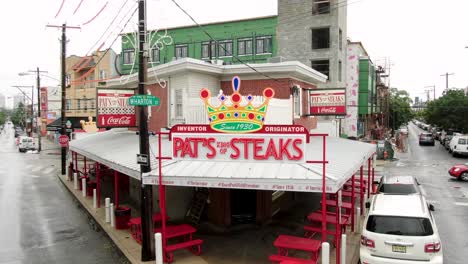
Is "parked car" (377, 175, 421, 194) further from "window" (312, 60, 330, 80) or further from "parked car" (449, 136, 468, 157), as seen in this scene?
"parked car" (449, 136, 468, 157)

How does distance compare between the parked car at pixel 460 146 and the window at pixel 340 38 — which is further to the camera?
the parked car at pixel 460 146

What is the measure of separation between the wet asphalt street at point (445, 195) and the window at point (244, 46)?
2081 centimetres

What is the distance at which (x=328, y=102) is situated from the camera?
19.1m

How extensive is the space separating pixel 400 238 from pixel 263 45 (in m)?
40.0

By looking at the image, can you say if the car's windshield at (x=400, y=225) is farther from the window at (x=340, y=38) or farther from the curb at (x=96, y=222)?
the window at (x=340, y=38)

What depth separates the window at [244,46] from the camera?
Answer: 48.1 metres

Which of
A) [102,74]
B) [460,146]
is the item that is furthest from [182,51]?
[460,146]

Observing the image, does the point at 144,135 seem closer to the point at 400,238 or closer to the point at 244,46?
the point at 400,238

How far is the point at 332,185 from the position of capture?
8602 millimetres

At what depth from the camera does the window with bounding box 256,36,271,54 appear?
46.9 m

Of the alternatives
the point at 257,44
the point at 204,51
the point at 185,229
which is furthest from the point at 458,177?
the point at 204,51

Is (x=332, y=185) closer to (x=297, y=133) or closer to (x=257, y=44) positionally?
(x=297, y=133)

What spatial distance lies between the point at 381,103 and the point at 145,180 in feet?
229

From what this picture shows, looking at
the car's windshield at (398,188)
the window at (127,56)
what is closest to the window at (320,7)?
the car's windshield at (398,188)
